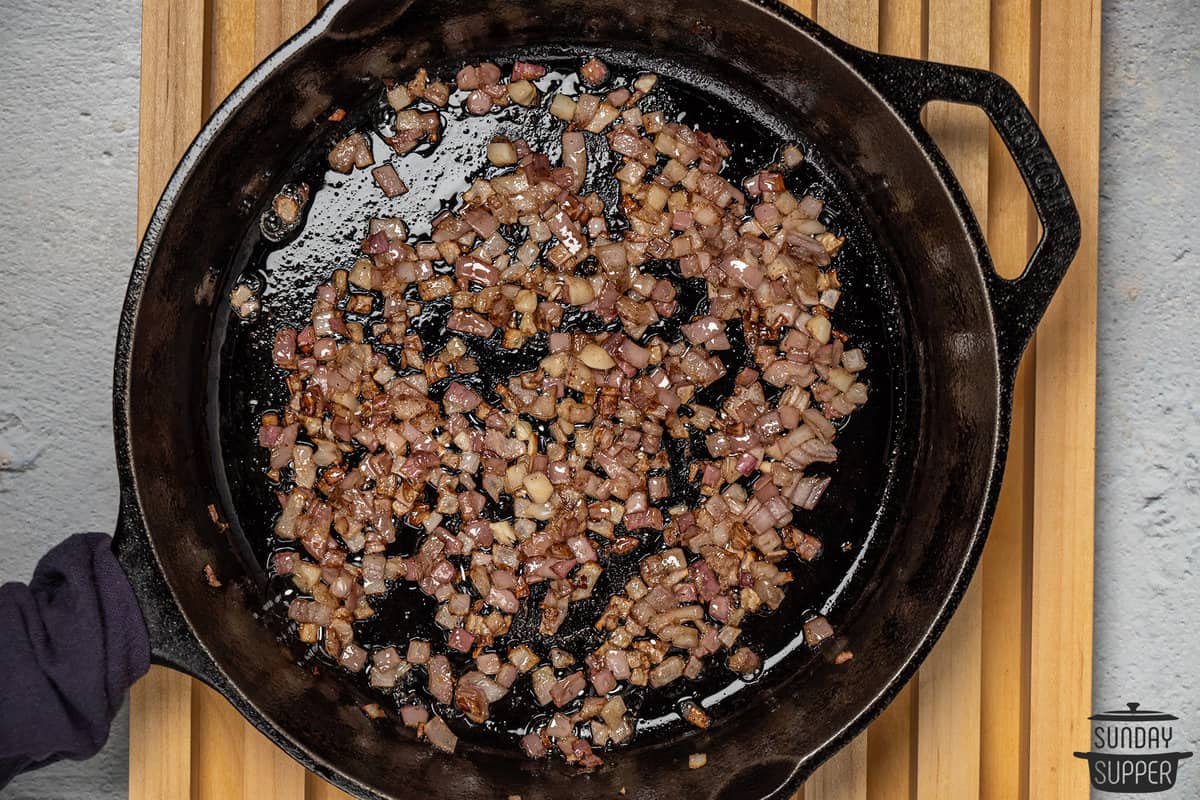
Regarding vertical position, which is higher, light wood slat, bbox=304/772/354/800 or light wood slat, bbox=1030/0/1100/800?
light wood slat, bbox=1030/0/1100/800

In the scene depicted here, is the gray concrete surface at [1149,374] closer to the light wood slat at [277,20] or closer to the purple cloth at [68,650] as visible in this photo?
the light wood slat at [277,20]

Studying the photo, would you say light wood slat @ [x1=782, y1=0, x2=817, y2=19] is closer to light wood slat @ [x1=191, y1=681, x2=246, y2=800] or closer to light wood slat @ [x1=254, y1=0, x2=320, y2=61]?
light wood slat @ [x1=254, y1=0, x2=320, y2=61]

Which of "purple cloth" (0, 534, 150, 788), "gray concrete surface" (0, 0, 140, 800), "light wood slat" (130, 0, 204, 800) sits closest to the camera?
"purple cloth" (0, 534, 150, 788)

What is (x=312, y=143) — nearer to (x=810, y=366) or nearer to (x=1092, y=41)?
(x=810, y=366)

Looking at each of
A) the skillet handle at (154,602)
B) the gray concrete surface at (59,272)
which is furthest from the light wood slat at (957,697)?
the gray concrete surface at (59,272)

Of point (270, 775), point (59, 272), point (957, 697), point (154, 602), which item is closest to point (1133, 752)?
point (957, 697)

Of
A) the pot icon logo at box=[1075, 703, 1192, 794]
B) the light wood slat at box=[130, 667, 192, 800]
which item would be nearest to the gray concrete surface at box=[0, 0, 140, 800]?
the light wood slat at box=[130, 667, 192, 800]
